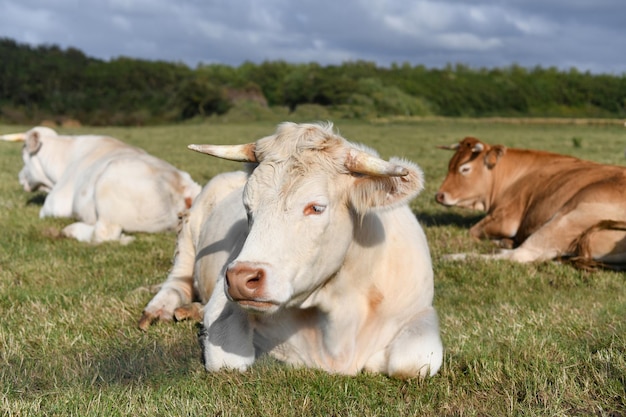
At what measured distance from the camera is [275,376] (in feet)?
12.2

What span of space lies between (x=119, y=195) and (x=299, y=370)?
5483 millimetres

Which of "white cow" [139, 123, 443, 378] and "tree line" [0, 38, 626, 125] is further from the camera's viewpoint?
"tree line" [0, 38, 626, 125]

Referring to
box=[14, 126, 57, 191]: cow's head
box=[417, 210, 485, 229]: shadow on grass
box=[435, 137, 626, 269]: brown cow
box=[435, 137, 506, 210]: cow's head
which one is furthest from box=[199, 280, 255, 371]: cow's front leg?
box=[14, 126, 57, 191]: cow's head

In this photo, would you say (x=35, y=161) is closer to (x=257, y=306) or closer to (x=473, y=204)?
(x=473, y=204)

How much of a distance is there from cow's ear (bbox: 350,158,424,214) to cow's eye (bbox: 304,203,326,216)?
0.21 meters

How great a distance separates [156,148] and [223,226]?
2194 centimetres

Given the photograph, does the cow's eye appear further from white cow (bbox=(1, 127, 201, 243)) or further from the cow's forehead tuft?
white cow (bbox=(1, 127, 201, 243))

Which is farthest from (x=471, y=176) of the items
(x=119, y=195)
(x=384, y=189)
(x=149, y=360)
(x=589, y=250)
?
(x=149, y=360)

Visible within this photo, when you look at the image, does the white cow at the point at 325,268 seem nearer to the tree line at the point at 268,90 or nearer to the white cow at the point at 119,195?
the white cow at the point at 119,195

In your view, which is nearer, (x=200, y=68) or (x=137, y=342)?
(x=137, y=342)

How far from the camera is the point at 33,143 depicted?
11.2 m

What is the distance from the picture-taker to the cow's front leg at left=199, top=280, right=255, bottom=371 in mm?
3854

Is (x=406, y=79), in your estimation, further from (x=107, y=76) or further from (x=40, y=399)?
(x=40, y=399)

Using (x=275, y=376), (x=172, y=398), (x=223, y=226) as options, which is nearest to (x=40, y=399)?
(x=172, y=398)
